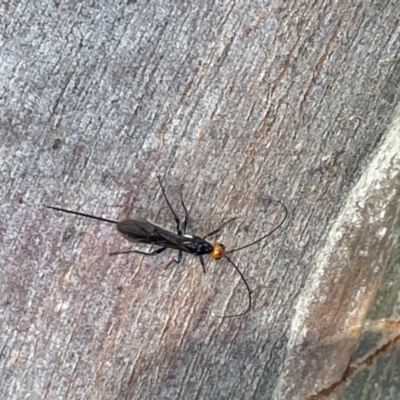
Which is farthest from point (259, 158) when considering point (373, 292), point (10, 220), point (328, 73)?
point (10, 220)

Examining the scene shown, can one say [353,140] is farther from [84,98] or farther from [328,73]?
[84,98]

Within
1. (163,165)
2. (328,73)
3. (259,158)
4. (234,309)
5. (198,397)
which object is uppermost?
(328,73)

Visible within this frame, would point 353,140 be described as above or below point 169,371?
above

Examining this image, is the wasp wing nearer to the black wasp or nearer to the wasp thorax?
the black wasp

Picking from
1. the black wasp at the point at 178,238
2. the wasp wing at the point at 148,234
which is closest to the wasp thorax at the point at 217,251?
the black wasp at the point at 178,238

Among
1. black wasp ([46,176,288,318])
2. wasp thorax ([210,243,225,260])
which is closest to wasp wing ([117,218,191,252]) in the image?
black wasp ([46,176,288,318])

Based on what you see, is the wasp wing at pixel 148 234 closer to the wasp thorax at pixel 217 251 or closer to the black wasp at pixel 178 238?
the black wasp at pixel 178 238
